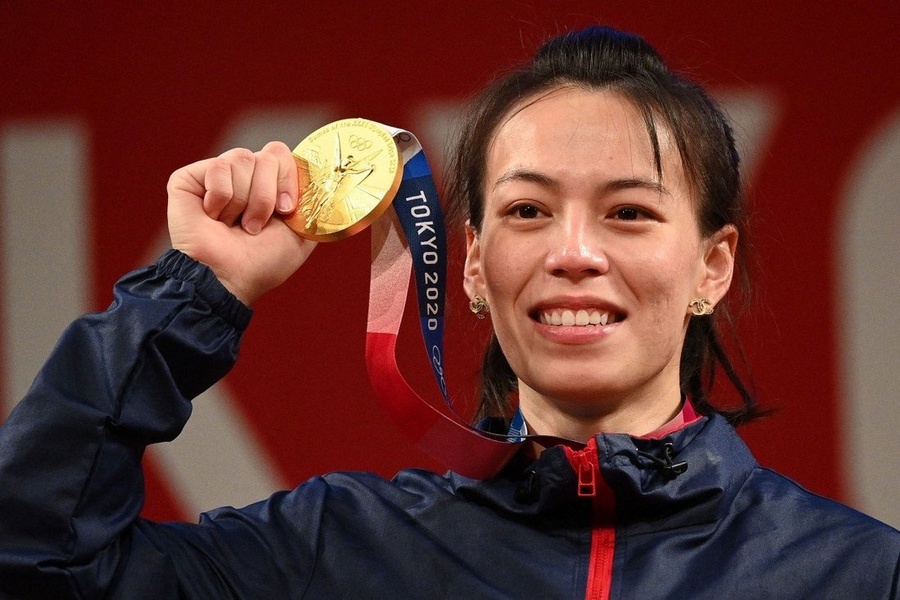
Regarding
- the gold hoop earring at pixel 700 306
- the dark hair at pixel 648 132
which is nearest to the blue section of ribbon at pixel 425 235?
the dark hair at pixel 648 132

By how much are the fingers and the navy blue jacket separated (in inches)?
3.7

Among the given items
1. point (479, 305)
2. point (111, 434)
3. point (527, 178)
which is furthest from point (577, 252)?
point (111, 434)

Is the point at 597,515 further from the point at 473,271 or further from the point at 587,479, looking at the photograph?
the point at 473,271

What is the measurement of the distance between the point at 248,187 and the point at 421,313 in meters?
0.30

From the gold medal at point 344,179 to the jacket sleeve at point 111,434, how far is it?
15 cm

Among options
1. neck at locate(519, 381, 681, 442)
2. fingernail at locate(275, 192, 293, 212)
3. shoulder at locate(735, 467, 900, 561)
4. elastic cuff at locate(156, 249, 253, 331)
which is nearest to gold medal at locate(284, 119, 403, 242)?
fingernail at locate(275, 192, 293, 212)

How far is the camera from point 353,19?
3057 mm

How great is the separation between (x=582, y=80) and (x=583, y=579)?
0.64m

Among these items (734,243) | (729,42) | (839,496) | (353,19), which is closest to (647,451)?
(734,243)

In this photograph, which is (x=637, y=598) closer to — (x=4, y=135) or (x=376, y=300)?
(x=376, y=300)

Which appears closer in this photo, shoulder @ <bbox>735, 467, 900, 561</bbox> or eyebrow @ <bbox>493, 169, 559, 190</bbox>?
shoulder @ <bbox>735, 467, 900, 561</bbox>

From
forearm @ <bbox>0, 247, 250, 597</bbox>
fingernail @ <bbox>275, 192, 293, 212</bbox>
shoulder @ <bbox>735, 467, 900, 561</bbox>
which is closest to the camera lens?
forearm @ <bbox>0, 247, 250, 597</bbox>

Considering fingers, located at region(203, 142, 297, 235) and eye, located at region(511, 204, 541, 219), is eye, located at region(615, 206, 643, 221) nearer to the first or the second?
eye, located at region(511, 204, 541, 219)

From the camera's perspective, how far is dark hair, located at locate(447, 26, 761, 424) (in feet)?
6.23
